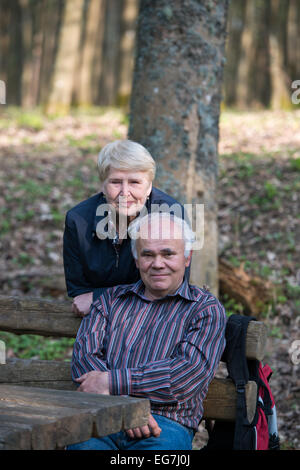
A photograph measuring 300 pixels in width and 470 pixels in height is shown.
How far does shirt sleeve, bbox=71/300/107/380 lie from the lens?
3473mm

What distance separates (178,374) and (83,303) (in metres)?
0.92

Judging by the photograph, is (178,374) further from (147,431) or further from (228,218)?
(228,218)

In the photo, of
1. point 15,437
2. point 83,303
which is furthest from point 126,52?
point 15,437

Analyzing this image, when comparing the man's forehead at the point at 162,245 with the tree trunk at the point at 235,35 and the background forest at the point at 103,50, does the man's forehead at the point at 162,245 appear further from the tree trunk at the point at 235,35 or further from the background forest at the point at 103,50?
the tree trunk at the point at 235,35

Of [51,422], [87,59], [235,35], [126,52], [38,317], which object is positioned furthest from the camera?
[235,35]

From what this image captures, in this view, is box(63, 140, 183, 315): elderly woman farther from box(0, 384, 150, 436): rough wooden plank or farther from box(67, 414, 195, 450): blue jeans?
box(0, 384, 150, 436): rough wooden plank

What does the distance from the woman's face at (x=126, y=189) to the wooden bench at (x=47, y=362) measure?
78cm

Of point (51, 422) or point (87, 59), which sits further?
point (87, 59)

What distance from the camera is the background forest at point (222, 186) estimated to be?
6.51 meters

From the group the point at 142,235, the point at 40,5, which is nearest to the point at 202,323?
the point at 142,235

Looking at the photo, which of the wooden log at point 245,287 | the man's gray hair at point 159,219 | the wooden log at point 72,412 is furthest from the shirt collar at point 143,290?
the wooden log at point 245,287

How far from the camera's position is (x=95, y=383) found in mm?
3330

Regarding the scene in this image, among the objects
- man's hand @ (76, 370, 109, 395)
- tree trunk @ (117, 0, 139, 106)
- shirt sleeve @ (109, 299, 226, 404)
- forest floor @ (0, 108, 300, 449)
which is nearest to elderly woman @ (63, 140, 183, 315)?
man's hand @ (76, 370, 109, 395)

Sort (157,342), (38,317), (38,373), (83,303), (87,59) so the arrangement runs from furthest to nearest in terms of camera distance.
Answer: (87,59)
(38,317)
(38,373)
(83,303)
(157,342)
